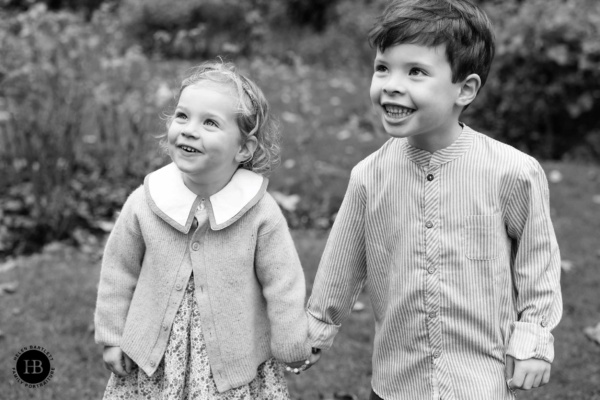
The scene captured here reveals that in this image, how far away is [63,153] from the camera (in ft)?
16.5

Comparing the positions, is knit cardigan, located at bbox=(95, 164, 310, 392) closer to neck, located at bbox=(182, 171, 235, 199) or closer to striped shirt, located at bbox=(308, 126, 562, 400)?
neck, located at bbox=(182, 171, 235, 199)

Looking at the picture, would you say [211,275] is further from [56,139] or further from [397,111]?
[56,139]

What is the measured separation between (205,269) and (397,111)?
29.7 inches

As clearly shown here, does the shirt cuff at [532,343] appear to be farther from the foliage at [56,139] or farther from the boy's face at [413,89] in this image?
the foliage at [56,139]

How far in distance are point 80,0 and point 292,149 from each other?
1027cm

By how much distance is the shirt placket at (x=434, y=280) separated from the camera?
2.27 metres

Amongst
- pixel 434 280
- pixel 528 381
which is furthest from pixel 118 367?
pixel 528 381

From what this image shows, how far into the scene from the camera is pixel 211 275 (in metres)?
2.40

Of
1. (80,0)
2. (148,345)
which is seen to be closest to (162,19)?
(80,0)

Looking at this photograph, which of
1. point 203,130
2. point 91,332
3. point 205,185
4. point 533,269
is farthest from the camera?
point 91,332

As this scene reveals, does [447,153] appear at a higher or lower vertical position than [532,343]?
higher

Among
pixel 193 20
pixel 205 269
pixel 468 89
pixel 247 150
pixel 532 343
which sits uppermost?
pixel 468 89

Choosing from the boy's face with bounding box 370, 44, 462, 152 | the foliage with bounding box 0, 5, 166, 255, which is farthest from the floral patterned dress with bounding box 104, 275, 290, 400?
the foliage with bounding box 0, 5, 166, 255

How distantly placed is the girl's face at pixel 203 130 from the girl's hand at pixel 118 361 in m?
0.61
